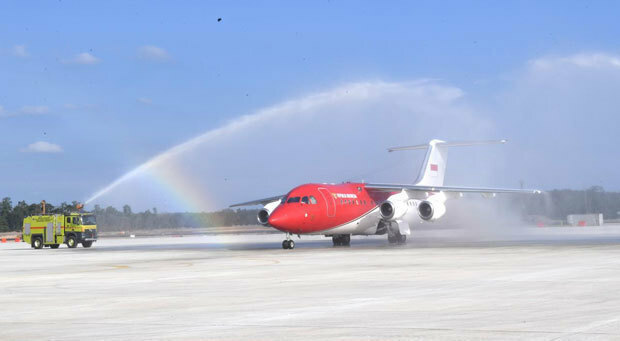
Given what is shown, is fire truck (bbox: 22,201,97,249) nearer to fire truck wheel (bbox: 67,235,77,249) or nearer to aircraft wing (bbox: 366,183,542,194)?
fire truck wheel (bbox: 67,235,77,249)

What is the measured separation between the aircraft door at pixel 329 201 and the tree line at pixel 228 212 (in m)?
20.0

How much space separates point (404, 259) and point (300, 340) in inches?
730

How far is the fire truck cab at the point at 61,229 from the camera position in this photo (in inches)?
2012

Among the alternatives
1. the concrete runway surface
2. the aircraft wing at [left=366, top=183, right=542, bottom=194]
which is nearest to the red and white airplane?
the aircraft wing at [left=366, top=183, right=542, bottom=194]

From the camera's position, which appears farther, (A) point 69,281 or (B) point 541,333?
(A) point 69,281

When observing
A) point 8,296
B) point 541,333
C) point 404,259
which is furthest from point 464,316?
point 404,259

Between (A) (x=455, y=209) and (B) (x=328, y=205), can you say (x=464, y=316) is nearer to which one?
(B) (x=328, y=205)

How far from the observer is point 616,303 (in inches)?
531

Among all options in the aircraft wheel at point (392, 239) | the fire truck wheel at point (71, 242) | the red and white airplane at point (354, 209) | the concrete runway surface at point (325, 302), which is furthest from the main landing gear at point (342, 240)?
the concrete runway surface at point (325, 302)

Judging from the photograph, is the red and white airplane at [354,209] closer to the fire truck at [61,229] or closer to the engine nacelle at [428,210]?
the engine nacelle at [428,210]

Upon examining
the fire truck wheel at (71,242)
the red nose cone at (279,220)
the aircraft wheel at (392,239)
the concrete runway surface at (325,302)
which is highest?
the red nose cone at (279,220)

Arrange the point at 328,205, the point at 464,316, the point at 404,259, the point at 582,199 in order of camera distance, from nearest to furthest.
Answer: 1. the point at 464,316
2. the point at 404,259
3. the point at 328,205
4. the point at 582,199

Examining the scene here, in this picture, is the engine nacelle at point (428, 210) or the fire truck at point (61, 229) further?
the fire truck at point (61, 229)

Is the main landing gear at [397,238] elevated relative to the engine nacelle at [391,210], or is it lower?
lower
